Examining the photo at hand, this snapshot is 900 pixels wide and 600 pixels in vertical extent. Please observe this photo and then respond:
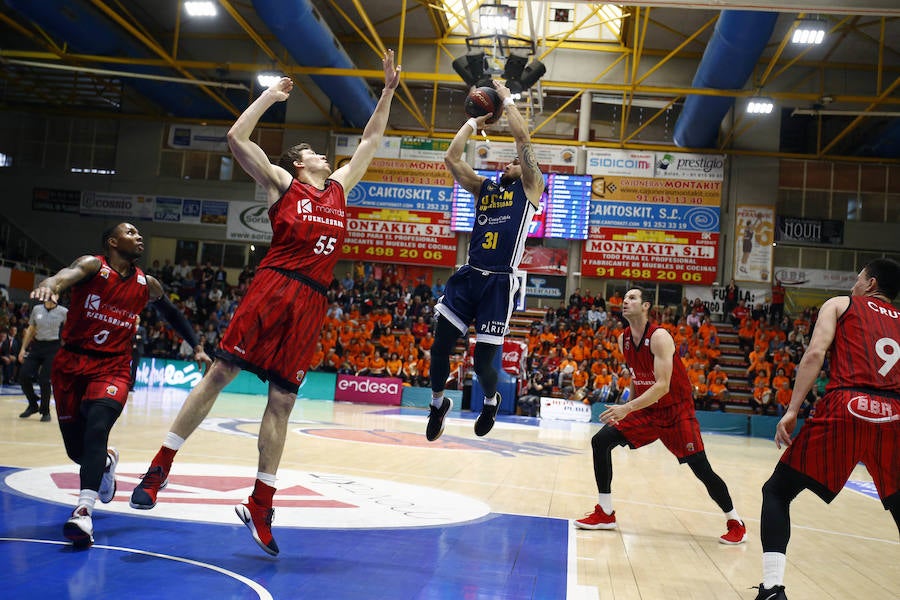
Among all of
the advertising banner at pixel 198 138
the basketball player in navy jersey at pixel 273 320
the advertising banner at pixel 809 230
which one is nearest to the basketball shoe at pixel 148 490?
the basketball player in navy jersey at pixel 273 320

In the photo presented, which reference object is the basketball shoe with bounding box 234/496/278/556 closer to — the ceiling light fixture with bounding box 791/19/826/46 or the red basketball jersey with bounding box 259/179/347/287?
the red basketball jersey with bounding box 259/179/347/287

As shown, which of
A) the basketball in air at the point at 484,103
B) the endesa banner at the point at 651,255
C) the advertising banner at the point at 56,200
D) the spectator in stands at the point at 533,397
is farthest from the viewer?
the advertising banner at the point at 56,200

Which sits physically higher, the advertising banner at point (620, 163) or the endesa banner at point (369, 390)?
the advertising banner at point (620, 163)

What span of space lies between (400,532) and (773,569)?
8.10 ft

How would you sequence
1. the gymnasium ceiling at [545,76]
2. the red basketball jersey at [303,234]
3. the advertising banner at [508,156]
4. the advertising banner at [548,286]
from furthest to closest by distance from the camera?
the advertising banner at [548,286], the advertising banner at [508,156], the gymnasium ceiling at [545,76], the red basketball jersey at [303,234]

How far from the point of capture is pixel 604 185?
25.7 m

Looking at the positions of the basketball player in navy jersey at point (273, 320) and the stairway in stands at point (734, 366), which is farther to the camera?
the stairway in stands at point (734, 366)

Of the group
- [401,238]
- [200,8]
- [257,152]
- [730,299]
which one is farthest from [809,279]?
[257,152]

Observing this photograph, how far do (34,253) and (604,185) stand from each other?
793 inches

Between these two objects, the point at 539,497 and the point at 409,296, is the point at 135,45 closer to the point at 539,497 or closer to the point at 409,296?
the point at 409,296

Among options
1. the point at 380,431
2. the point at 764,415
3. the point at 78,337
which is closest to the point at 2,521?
the point at 78,337

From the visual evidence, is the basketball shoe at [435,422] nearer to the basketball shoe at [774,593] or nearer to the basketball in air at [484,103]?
the basketball in air at [484,103]

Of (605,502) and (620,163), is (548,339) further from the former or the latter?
(605,502)

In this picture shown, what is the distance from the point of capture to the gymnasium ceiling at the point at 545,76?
23750 mm
